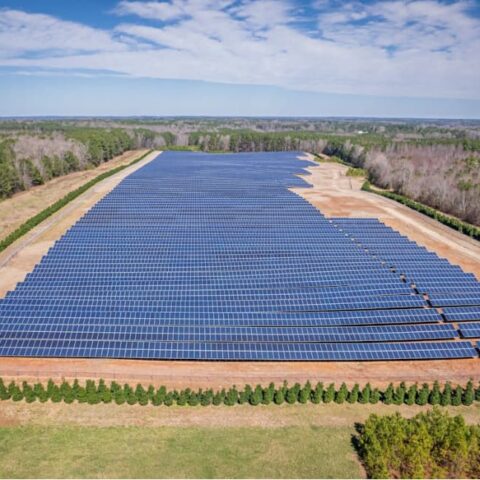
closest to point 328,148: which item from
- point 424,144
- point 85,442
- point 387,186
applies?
point 424,144

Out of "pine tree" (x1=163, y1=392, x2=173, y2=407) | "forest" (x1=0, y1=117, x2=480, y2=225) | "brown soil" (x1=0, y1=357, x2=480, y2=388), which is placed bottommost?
"pine tree" (x1=163, y1=392, x2=173, y2=407)

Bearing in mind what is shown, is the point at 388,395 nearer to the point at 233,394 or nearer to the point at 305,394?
the point at 305,394

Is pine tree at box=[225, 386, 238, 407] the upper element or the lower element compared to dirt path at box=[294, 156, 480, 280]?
lower

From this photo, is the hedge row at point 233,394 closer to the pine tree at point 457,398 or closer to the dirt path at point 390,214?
the pine tree at point 457,398

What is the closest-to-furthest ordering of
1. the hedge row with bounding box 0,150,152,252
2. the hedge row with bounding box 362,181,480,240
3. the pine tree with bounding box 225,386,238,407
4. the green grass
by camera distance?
the green grass, the pine tree with bounding box 225,386,238,407, the hedge row with bounding box 0,150,152,252, the hedge row with bounding box 362,181,480,240

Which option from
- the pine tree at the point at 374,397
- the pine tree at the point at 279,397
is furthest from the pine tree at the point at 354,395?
the pine tree at the point at 279,397

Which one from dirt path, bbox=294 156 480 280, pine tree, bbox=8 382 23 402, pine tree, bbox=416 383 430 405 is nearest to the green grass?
pine tree, bbox=8 382 23 402

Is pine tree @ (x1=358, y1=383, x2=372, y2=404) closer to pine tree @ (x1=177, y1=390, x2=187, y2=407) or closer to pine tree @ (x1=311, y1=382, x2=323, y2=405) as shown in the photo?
pine tree @ (x1=311, y1=382, x2=323, y2=405)

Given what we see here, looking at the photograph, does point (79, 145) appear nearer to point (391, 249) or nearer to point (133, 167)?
point (133, 167)
